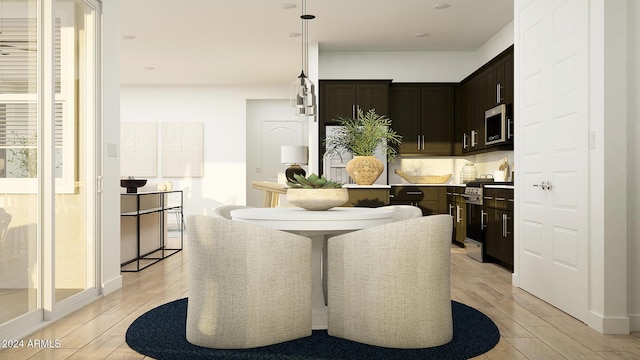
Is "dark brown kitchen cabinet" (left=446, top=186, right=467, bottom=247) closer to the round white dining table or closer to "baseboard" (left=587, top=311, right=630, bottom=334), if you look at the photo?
"baseboard" (left=587, top=311, right=630, bottom=334)

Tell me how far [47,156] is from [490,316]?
2998mm

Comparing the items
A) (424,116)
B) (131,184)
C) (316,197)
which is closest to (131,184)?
(131,184)

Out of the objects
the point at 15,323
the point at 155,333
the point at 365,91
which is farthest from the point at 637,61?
the point at 365,91

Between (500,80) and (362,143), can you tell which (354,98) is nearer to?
(362,143)

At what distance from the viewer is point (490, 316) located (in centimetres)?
352

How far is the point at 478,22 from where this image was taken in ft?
21.8

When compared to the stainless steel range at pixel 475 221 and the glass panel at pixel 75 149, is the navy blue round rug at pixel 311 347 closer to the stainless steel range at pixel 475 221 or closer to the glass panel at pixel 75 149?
the glass panel at pixel 75 149

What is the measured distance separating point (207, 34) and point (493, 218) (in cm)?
428

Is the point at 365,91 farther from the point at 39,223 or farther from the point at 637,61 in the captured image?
the point at 39,223

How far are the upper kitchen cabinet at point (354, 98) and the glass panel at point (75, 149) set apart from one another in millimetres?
3979

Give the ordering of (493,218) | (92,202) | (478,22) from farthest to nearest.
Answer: (478,22) → (493,218) → (92,202)

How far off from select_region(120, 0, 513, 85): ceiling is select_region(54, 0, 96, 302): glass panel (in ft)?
6.86

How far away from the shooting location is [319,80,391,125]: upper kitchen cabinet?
7617mm

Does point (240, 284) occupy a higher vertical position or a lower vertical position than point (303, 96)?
lower
